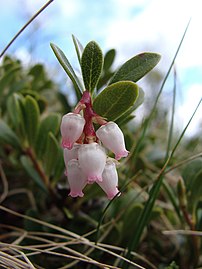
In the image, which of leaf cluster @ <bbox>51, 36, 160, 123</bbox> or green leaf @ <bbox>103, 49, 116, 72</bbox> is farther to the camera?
green leaf @ <bbox>103, 49, 116, 72</bbox>

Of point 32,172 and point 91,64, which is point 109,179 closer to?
point 91,64

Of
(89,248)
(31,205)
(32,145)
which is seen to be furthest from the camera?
(31,205)

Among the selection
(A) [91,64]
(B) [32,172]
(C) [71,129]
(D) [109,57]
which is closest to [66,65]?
(A) [91,64]

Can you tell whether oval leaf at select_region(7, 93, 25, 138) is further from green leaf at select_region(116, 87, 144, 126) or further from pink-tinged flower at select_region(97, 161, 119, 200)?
pink-tinged flower at select_region(97, 161, 119, 200)

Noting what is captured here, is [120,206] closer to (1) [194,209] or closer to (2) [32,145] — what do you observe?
(1) [194,209]

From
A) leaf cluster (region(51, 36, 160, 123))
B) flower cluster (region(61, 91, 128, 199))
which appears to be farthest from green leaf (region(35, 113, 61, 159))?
flower cluster (region(61, 91, 128, 199))

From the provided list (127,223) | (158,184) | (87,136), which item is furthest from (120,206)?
(87,136)
